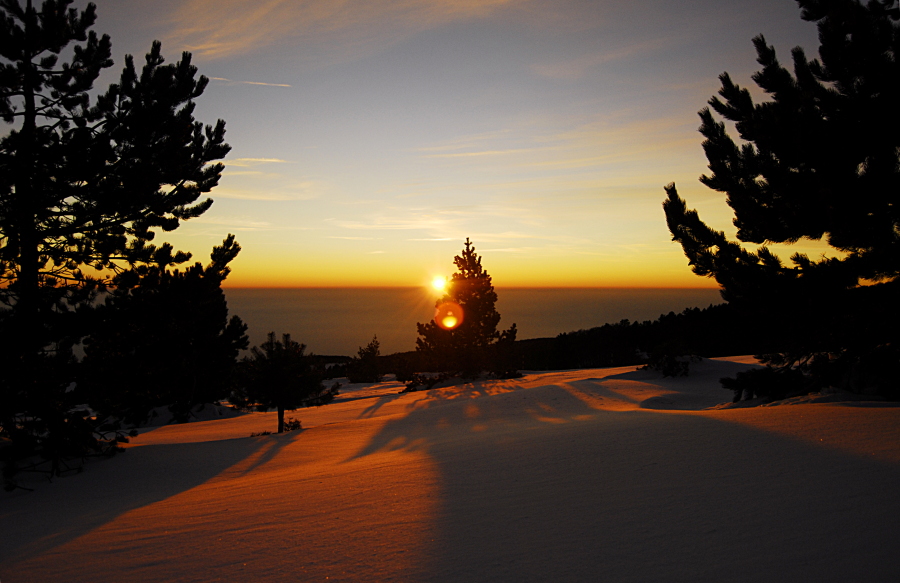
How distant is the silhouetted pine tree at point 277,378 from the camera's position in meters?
14.4

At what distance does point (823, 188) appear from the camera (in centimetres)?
712

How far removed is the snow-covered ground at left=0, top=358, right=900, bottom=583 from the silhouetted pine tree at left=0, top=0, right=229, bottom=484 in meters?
2.45

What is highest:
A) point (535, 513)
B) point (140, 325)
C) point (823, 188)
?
point (823, 188)

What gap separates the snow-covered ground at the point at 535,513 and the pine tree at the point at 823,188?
1604 millimetres

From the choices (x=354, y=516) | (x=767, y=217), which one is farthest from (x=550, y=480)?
(x=767, y=217)

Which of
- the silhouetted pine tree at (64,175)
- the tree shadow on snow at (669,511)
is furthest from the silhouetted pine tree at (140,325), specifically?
the tree shadow on snow at (669,511)

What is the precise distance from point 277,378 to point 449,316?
492 inches

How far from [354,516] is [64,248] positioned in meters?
8.37

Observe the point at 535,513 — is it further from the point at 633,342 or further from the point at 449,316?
the point at 633,342

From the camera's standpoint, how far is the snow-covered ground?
117 inches

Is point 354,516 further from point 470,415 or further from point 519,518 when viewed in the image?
point 470,415

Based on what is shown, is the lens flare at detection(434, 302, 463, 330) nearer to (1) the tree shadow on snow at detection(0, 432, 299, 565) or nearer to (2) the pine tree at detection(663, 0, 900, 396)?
(1) the tree shadow on snow at detection(0, 432, 299, 565)

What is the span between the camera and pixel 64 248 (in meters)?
9.16

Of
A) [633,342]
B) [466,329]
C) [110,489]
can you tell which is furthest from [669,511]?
[633,342]
